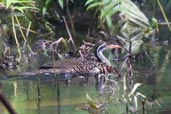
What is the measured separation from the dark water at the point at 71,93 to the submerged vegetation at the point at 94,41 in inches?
2.2

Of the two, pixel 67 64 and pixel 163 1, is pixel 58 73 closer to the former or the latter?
pixel 67 64

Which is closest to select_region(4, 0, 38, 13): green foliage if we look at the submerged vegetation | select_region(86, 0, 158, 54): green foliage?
the submerged vegetation

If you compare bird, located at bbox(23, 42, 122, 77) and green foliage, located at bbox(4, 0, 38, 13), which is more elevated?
green foliage, located at bbox(4, 0, 38, 13)

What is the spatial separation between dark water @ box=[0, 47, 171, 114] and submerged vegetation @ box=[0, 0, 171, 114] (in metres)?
0.06

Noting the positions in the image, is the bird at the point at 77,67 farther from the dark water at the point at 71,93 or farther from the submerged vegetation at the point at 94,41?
the dark water at the point at 71,93

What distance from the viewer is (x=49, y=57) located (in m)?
8.98

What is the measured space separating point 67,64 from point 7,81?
1.09 metres

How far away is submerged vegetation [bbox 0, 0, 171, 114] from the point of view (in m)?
6.02

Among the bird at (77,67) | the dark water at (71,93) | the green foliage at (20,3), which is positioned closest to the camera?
the dark water at (71,93)

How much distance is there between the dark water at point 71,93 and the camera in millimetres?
5312

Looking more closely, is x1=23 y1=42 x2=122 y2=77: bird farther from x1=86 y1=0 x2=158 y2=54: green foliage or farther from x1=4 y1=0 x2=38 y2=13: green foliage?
x1=4 y1=0 x2=38 y2=13: green foliage

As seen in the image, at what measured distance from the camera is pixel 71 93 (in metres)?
6.27

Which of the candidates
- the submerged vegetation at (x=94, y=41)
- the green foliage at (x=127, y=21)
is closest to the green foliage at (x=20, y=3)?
the submerged vegetation at (x=94, y=41)

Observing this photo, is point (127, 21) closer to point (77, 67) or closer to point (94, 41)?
point (77, 67)
